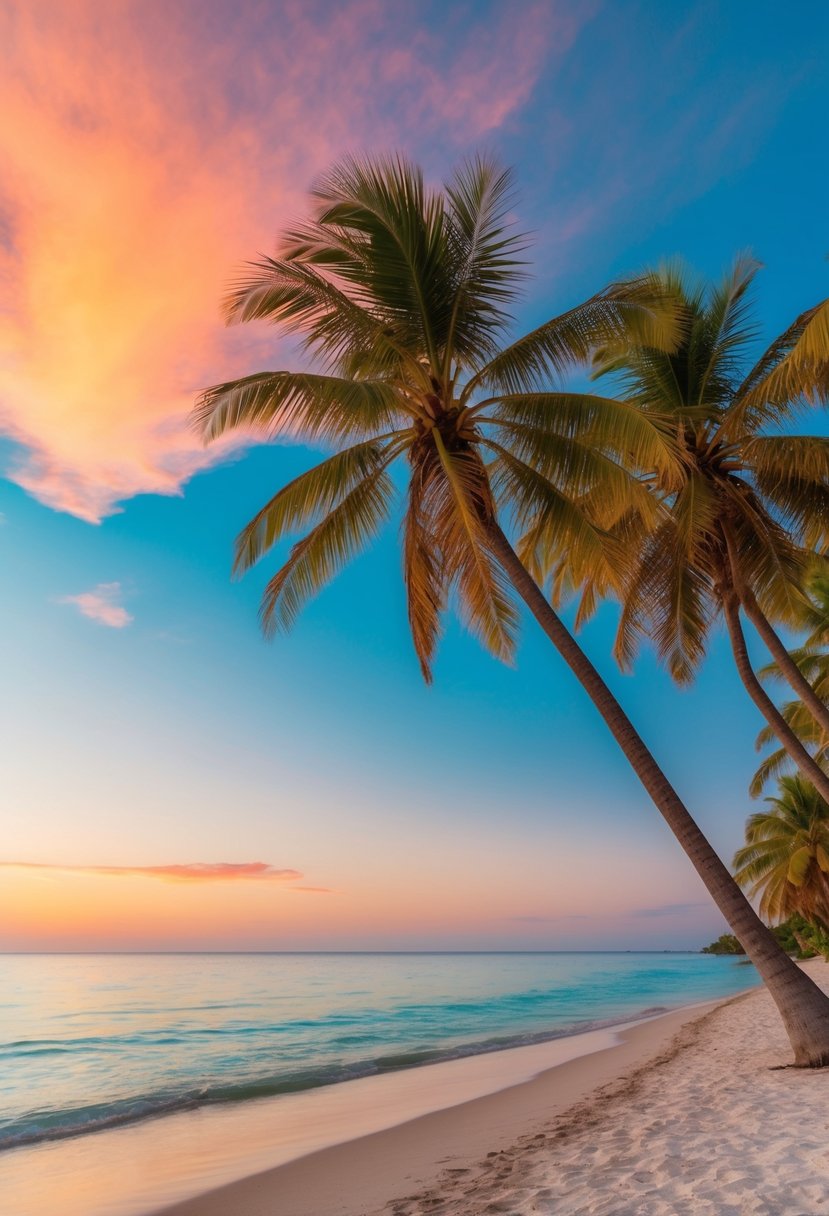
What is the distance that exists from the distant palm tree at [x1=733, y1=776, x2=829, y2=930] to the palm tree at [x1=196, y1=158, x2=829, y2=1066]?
22444 mm

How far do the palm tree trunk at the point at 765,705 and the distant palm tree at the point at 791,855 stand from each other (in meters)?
17.7

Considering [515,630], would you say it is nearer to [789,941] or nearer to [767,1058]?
[767,1058]

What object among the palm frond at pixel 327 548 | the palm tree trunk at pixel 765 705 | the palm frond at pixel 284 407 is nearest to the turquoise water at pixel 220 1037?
the palm frond at pixel 327 548

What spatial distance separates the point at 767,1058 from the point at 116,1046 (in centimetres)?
1406

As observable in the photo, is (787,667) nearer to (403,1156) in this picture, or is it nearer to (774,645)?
(774,645)

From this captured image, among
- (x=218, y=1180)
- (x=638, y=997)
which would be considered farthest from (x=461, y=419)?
(x=638, y=997)

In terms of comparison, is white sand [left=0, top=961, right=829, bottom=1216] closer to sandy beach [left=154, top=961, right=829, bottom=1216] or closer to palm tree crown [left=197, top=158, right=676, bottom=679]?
sandy beach [left=154, top=961, right=829, bottom=1216]

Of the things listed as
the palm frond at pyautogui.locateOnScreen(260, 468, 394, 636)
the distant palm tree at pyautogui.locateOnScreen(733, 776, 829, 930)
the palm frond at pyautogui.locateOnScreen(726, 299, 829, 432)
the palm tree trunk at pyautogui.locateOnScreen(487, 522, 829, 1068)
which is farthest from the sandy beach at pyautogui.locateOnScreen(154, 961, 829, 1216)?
the distant palm tree at pyautogui.locateOnScreen(733, 776, 829, 930)

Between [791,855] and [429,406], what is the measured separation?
2447 centimetres

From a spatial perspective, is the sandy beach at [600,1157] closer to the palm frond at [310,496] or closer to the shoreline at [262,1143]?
the shoreline at [262,1143]

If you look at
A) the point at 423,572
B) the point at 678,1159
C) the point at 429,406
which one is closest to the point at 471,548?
the point at 423,572

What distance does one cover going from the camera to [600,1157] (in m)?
5.29

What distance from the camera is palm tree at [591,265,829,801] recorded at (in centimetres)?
1045

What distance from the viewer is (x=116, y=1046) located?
16.8 m
